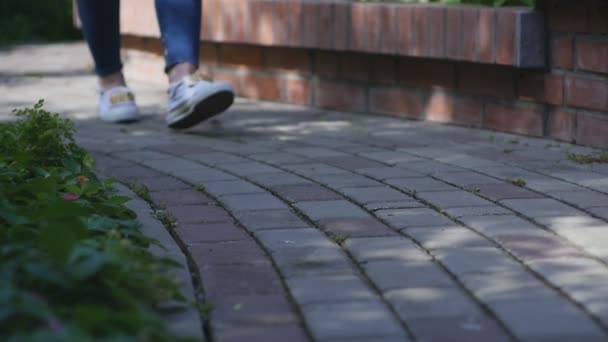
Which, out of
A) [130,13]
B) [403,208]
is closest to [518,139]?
[403,208]

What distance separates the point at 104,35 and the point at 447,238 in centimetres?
276

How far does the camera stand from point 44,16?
10.1m

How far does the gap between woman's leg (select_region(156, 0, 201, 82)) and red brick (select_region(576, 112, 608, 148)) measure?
1.55 meters

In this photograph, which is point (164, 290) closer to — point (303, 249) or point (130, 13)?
point (303, 249)

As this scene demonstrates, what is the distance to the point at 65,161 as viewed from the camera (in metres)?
3.51

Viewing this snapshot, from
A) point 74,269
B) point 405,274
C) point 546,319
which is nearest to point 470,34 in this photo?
point 405,274

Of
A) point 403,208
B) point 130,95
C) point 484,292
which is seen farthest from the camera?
point 130,95

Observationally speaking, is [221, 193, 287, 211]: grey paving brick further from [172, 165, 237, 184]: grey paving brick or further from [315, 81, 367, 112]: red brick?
[315, 81, 367, 112]: red brick

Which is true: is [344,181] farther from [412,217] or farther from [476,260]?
[476,260]

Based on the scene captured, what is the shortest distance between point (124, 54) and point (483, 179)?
4.14 metres

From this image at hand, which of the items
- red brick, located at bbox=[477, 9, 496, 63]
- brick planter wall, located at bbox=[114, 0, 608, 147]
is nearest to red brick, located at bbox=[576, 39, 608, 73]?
brick planter wall, located at bbox=[114, 0, 608, 147]

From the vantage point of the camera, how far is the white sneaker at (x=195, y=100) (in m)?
4.54

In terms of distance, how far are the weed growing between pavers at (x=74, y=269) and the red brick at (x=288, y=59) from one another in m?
2.61

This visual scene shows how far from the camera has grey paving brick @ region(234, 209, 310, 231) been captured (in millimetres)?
2977
